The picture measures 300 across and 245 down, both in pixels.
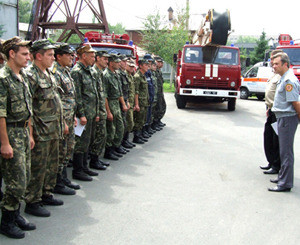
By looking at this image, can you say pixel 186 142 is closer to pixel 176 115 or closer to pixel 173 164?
pixel 173 164

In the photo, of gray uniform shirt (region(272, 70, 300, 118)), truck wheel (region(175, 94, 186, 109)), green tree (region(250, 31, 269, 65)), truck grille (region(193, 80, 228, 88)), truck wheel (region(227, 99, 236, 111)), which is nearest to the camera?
gray uniform shirt (region(272, 70, 300, 118))

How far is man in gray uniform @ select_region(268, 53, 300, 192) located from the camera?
16.1 ft

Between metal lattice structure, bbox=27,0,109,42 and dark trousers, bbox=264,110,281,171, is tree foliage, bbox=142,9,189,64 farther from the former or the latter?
dark trousers, bbox=264,110,281,171

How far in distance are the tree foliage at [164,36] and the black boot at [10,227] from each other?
74.6 ft

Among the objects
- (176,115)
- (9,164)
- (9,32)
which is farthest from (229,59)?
(9,164)

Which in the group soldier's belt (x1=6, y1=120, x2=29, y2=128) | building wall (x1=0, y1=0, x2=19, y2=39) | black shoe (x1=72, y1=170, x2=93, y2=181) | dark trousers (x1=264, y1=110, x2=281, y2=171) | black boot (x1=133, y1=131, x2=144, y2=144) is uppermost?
building wall (x1=0, y1=0, x2=19, y2=39)

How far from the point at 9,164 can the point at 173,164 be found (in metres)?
3.46

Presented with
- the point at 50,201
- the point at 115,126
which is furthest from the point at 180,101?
the point at 50,201

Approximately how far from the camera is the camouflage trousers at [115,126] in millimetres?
6355

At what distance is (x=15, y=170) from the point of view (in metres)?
3.33

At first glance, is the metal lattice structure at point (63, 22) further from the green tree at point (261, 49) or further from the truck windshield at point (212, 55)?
the green tree at point (261, 49)

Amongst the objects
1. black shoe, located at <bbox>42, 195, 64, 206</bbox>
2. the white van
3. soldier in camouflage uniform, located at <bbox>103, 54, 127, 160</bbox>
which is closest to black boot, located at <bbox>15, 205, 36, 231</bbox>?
black shoe, located at <bbox>42, 195, 64, 206</bbox>

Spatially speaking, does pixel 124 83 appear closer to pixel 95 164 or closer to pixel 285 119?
pixel 95 164

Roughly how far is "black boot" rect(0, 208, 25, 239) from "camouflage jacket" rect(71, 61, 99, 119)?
193cm
